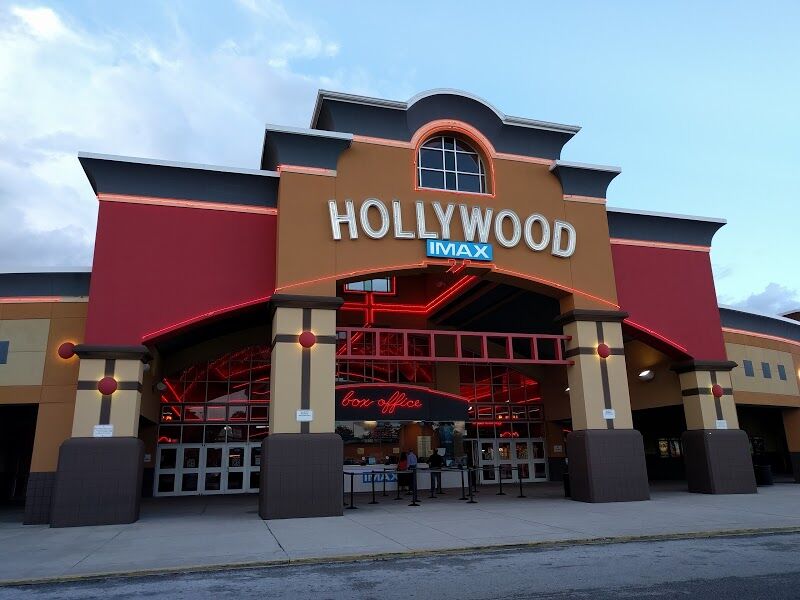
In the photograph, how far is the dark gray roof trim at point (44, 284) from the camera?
56.9 ft

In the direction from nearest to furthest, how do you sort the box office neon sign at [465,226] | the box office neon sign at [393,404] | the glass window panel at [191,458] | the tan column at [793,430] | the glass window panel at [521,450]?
the box office neon sign at [465,226]
the box office neon sign at [393,404]
the glass window panel at [191,458]
the tan column at [793,430]
the glass window panel at [521,450]

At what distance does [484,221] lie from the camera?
18516 millimetres

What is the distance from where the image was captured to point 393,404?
59.3 ft

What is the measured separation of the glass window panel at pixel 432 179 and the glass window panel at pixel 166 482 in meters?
14.6

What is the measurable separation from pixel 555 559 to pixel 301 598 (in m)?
4.23

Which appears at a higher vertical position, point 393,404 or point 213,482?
point 393,404

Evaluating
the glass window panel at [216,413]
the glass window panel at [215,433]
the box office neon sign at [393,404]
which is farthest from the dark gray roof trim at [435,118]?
the glass window panel at [215,433]

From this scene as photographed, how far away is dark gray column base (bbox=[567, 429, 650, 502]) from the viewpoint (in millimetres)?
17609

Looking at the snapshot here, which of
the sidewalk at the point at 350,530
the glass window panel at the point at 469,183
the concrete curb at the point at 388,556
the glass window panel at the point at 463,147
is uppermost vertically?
the glass window panel at the point at 463,147

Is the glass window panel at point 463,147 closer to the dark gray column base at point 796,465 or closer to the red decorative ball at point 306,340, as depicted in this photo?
the red decorative ball at point 306,340

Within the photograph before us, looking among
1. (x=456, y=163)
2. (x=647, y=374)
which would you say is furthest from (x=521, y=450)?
(x=456, y=163)

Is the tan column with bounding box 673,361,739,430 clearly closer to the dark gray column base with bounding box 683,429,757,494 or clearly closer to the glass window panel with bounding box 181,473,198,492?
the dark gray column base with bounding box 683,429,757,494

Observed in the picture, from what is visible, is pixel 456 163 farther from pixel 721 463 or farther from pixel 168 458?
pixel 168 458

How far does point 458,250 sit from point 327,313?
14.2ft
